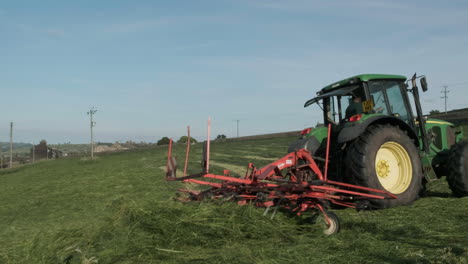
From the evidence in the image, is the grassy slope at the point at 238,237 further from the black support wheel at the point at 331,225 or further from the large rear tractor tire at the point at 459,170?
the large rear tractor tire at the point at 459,170

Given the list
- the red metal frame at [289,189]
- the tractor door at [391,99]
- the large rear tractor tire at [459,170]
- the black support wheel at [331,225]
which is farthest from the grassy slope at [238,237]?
the tractor door at [391,99]

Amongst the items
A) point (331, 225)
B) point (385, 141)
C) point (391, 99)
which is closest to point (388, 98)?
point (391, 99)

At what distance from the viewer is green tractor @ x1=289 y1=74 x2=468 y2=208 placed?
5.33 meters

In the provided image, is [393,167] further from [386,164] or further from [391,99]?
[391,99]

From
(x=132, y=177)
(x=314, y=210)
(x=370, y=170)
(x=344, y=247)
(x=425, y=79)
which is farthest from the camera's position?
(x=132, y=177)

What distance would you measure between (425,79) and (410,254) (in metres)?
4.02

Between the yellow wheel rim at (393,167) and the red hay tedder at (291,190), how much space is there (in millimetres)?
540

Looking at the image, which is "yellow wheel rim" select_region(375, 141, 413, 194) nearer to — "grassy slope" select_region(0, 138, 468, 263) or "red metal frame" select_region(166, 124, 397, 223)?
"grassy slope" select_region(0, 138, 468, 263)

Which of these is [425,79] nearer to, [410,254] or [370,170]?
[370,170]

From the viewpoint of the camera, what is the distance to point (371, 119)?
5477 mm

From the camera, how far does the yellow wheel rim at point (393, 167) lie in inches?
222

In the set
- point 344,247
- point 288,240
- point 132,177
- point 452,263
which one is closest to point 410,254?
point 452,263

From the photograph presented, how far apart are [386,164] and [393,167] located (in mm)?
171

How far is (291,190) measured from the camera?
14.9 ft
